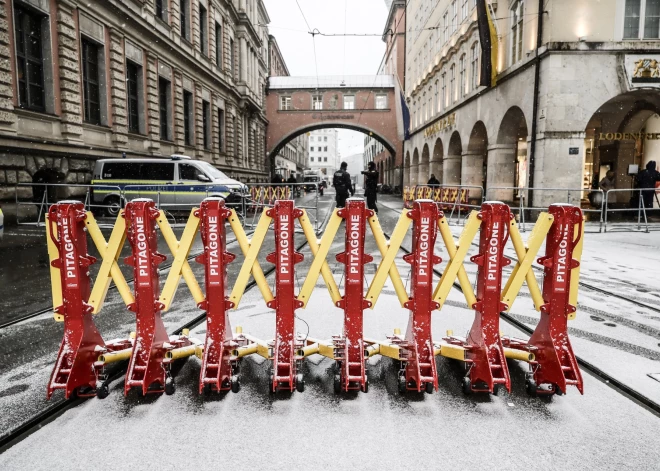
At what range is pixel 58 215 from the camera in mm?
3037

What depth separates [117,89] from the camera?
18641 millimetres

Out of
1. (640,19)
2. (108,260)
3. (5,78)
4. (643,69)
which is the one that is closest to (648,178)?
(643,69)

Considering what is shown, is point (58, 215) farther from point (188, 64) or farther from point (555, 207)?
point (188, 64)

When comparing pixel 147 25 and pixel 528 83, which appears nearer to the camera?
pixel 528 83

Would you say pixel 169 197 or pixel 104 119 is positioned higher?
pixel 104 119

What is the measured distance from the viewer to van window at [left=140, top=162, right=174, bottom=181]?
56.3 feet

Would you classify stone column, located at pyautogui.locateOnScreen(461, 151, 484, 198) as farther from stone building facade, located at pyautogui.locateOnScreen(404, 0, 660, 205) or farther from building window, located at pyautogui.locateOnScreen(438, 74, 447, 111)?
building window, located at pyautogui.locateOnScreen(438, 74, 447, 111)

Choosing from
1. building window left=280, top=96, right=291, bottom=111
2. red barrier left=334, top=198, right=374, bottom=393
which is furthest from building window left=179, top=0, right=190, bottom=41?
red barrier left=334, top=198, right=374, bottom=393

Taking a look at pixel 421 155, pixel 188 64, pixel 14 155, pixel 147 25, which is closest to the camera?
pixel 14 155

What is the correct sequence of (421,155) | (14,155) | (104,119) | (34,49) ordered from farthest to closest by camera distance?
(421,155), (104,119), (34,49), (14,155)

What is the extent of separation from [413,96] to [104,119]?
2929 cm

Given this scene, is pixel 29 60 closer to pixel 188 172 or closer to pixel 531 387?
pixel 188 172

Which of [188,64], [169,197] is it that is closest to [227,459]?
[169,197]

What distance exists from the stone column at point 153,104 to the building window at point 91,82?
12.2 feet
